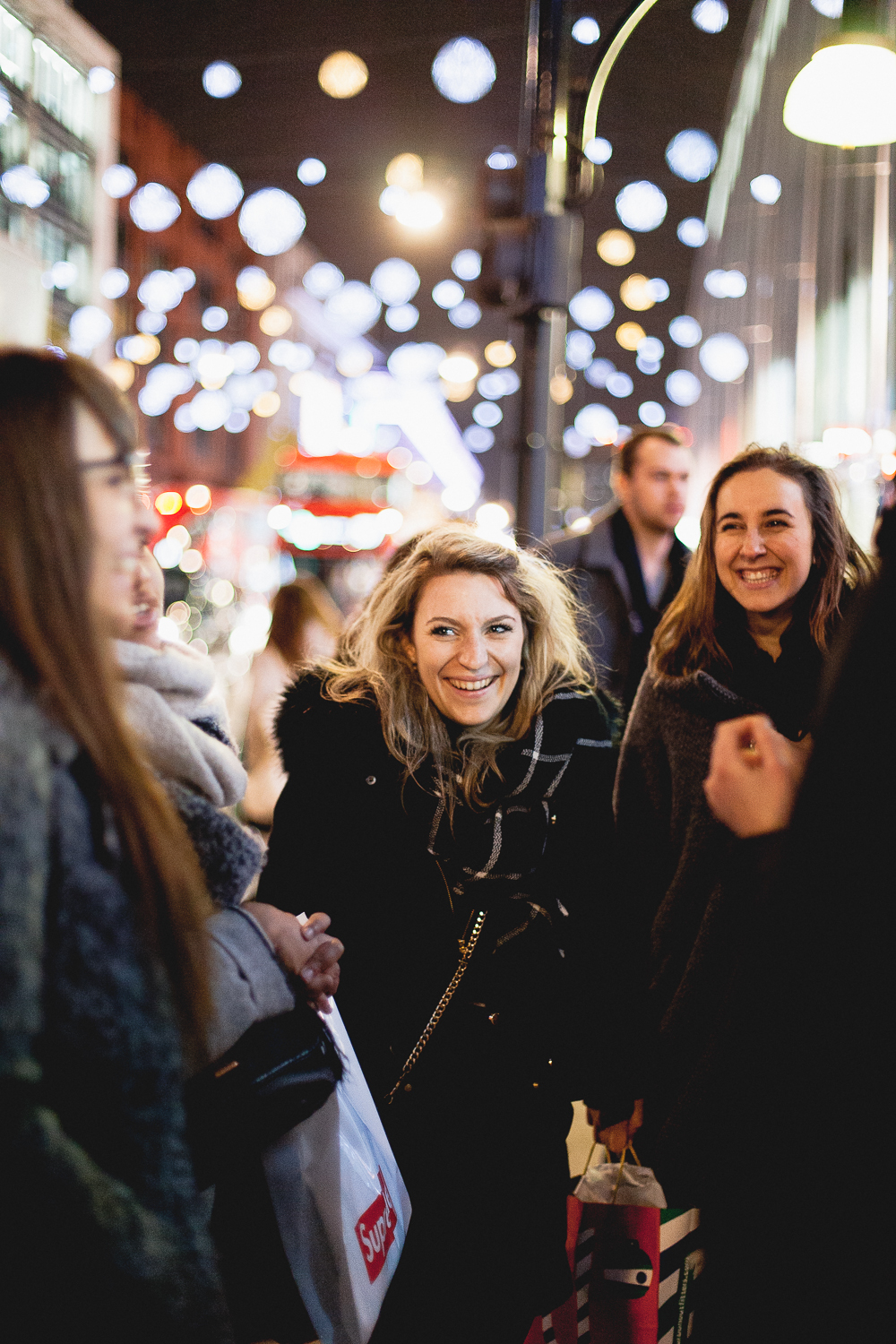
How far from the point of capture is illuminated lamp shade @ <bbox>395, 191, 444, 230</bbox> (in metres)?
7.08

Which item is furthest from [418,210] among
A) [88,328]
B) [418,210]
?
[88,328]

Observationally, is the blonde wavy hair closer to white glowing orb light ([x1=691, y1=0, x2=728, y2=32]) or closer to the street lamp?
the street lamp

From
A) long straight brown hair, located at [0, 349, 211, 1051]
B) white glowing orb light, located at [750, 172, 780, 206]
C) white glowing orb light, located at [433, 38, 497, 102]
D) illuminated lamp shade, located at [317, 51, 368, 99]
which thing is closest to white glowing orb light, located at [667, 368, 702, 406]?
white glowing orb light, located at [750, 172, 780, 206]

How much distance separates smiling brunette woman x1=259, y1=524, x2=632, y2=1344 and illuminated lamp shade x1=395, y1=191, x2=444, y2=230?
5711mm

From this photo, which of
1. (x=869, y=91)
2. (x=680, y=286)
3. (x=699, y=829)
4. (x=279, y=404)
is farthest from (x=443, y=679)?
(x=279, y=404)

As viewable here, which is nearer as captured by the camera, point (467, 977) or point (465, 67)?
point (467, 977)

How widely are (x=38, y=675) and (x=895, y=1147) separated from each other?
46.2 inches

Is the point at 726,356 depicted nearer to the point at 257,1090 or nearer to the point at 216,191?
the point at 216,191

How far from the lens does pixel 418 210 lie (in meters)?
7.14

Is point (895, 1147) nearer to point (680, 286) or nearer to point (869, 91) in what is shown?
point (869, 91)

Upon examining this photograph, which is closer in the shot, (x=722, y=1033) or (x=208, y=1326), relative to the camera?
(x=208, y=1326)

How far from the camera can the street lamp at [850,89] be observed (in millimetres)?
3510

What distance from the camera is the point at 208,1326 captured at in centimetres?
113

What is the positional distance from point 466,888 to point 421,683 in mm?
504
